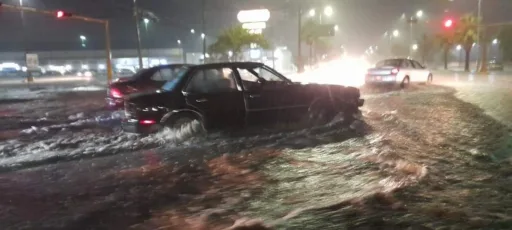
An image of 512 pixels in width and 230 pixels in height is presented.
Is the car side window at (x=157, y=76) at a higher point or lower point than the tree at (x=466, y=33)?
lower

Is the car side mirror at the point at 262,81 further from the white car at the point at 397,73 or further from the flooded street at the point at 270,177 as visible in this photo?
the white car at the point at 397,73

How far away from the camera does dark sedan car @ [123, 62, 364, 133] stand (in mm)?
9094

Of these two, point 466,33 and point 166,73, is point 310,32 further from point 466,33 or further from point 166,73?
point 166,73

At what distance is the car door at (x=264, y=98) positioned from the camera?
977cm

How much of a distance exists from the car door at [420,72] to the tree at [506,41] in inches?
1614

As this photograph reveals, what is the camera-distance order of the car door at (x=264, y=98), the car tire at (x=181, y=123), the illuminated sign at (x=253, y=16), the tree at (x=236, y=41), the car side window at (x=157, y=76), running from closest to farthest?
the car tire at (x=181, y=123)
the car door at (x=264, y=98)
the car side window at (x=157, y=76)
the tree at (x=236, y=41)
the illuminated sign at (x=253, y=16)

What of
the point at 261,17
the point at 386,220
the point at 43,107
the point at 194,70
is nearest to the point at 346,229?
the point at 386,220

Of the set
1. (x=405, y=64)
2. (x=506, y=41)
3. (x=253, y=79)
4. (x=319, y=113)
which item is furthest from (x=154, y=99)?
(x=506, y=41)

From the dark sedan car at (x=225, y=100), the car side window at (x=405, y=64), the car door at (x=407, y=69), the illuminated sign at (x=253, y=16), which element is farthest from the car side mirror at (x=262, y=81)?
the illuminated sign at (x=253, y=16)

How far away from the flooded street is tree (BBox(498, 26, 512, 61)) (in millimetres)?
52264

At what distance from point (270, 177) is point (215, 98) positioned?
3.12 meters

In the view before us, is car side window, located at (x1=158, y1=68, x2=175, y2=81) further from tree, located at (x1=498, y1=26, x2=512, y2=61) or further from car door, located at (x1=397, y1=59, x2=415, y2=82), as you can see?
tree, located at (x1=498, y1=26, x2=512, y2=61)

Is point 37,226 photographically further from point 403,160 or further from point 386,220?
point 403,160

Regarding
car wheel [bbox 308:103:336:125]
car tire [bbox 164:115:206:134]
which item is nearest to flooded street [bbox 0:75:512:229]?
car tire [bbox 164:115:206:134]
